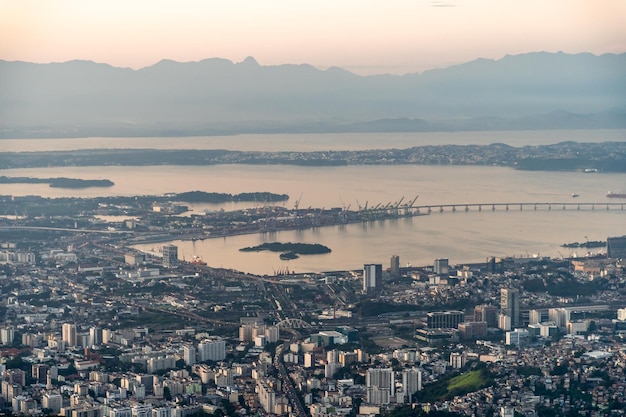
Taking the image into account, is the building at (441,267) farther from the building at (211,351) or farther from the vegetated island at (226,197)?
the vegetated island at (226,197)

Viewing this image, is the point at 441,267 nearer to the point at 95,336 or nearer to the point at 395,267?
the point at 395,267

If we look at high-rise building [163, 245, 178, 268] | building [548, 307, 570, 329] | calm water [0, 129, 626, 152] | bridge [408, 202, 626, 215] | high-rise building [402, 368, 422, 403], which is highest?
calm water [0, 129, 626, 152]

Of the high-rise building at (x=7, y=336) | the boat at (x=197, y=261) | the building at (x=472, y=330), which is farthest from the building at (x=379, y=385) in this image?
the boat at (x=197, y=261)

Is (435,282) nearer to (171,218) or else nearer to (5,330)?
(5,330)

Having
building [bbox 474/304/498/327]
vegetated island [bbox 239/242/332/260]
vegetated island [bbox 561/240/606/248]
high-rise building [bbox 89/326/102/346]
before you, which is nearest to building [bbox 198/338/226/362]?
high-rise building [bbox 89/326/102/346]

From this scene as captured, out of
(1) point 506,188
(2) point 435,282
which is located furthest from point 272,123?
(2) point 435,282

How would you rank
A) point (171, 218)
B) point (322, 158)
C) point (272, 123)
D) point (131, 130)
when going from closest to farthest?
point (171, 218) → point (322, 158) → point (131, 130) → point (272, 123)

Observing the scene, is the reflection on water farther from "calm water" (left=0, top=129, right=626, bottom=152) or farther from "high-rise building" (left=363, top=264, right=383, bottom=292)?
"calm water" (left=0, top=129, right=626, bottom=152)
